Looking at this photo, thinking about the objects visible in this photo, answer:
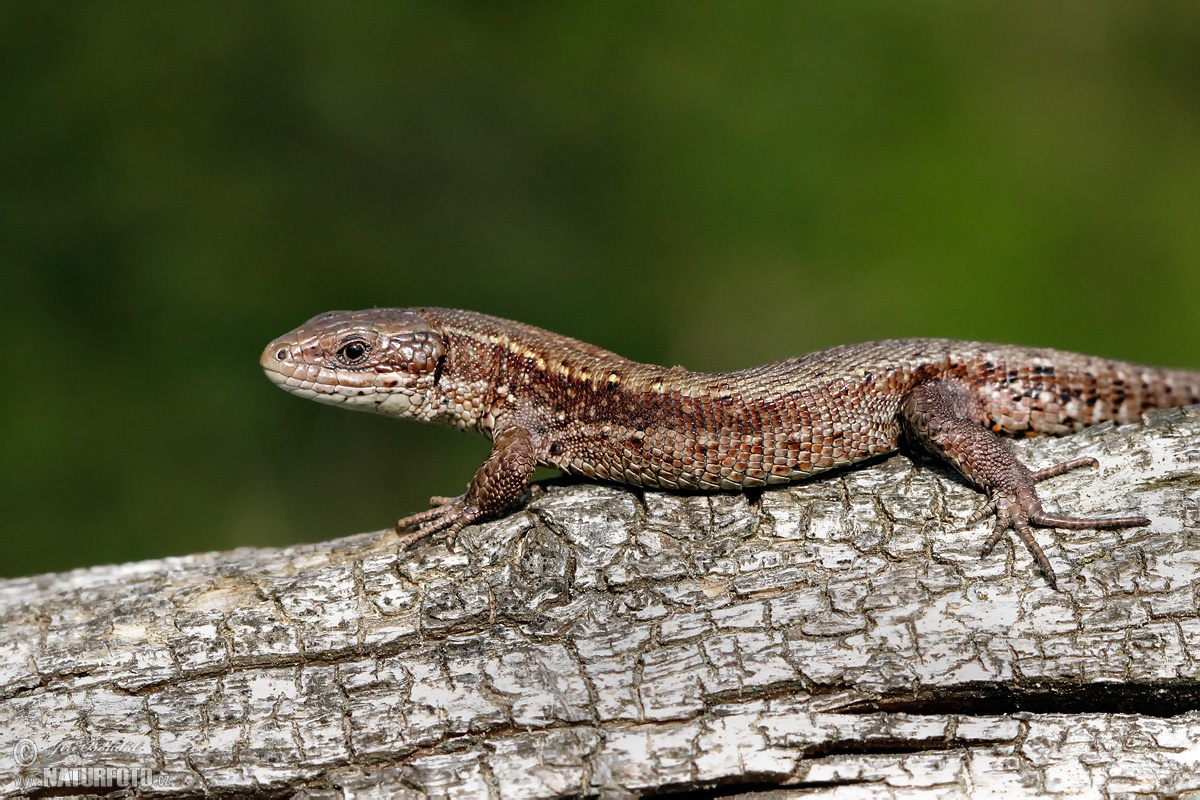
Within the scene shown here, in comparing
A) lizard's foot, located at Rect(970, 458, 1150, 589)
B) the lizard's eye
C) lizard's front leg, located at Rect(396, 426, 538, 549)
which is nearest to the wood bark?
lizard's foot, located at Rect(970, 458, 1150, 589)

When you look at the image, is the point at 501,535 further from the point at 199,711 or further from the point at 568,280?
the point at 568,280

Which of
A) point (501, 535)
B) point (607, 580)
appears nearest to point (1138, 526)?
point (607, 580)

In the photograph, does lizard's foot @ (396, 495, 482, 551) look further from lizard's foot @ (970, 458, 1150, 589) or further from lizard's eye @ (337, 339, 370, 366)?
lizard's foot @ (970, 458, 1150, 589)

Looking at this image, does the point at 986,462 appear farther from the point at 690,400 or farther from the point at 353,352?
the point at 353,352

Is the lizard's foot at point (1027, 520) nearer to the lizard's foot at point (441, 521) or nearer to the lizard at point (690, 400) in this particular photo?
the lizard at point (690, 400)

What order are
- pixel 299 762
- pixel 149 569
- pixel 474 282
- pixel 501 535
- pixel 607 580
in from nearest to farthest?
pixel 299 762 → pixel 607 580 → pixel 501 535 → pixel 149 569 → pixel 474 282

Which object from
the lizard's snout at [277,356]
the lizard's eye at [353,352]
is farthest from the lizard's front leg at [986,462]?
the lizard's snout at [277,356]
